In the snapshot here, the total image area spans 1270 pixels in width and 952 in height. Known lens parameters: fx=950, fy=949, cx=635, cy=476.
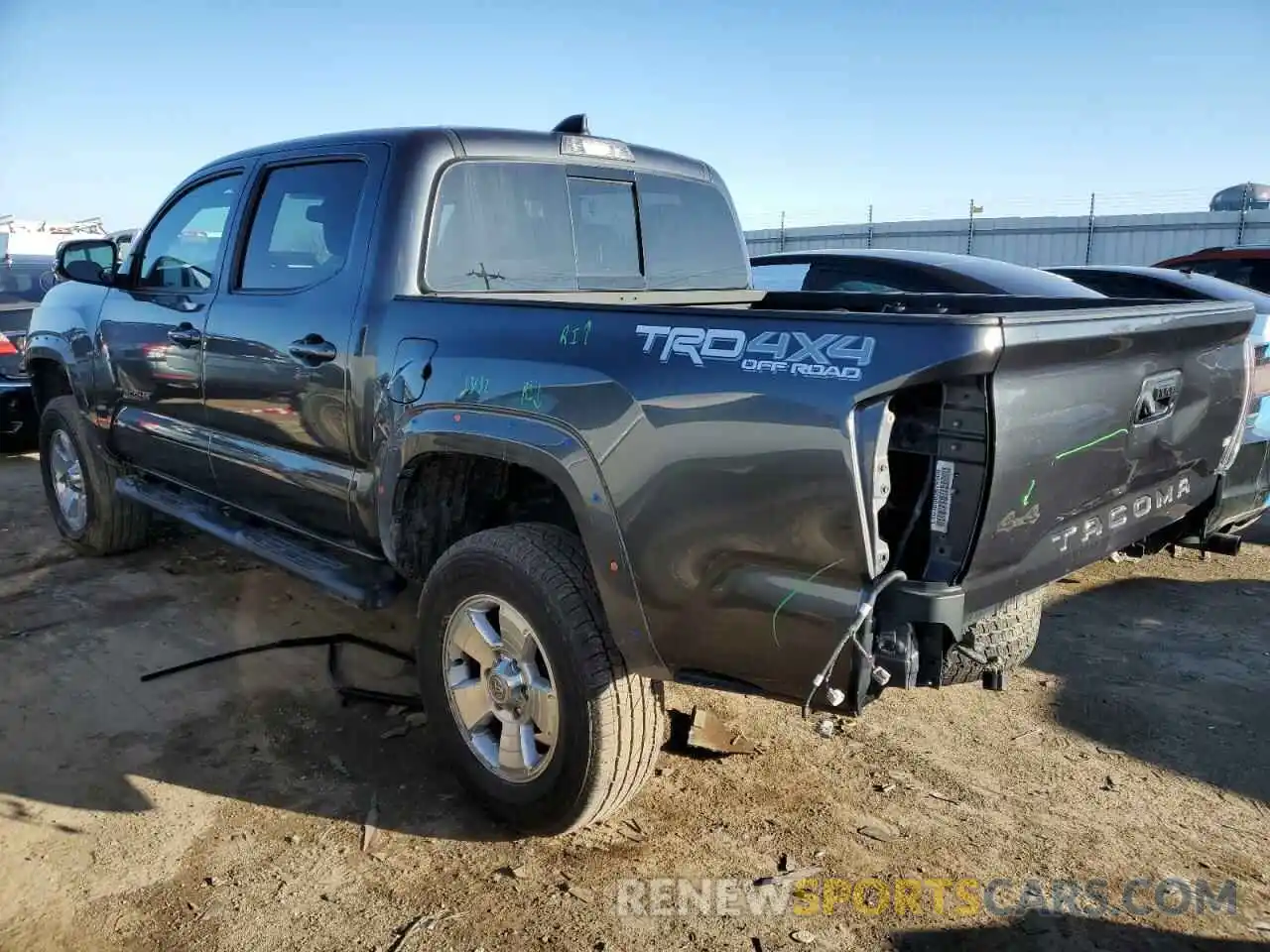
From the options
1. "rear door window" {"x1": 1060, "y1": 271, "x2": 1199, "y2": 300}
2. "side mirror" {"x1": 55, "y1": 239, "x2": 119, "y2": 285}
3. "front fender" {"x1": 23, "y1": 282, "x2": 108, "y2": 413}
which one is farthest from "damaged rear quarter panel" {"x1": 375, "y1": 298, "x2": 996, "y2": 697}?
"rear door window" {"x1": 1060, "y1": 271, "x2": 1199, "y2": 300}

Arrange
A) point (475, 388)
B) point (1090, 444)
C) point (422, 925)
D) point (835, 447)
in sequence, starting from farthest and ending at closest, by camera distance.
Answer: point (475, 388)
point (422, 925)
point (1090, 444)
point (835, 447)

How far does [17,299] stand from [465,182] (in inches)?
297

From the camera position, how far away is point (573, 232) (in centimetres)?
364

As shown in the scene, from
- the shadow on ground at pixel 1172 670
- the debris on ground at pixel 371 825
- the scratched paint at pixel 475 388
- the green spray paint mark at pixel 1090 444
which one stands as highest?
the scratched paint at pixel 475 388

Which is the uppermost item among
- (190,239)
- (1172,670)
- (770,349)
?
(190,239)

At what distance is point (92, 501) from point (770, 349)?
452 centimetres

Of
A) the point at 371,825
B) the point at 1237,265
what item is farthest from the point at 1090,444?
the point at 1237,265

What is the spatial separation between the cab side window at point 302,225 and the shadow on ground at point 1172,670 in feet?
10.6

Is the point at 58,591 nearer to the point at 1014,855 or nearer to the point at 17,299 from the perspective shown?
the point at 1014,855

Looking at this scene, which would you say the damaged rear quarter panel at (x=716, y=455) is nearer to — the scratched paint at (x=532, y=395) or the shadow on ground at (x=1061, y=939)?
the scratched paint at (x=532, y=395)

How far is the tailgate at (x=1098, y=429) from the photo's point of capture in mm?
2094

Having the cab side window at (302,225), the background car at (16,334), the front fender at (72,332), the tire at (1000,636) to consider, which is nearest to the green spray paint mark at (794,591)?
the tire at (1000,636)

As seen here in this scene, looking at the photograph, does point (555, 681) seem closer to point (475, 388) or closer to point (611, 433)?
point (611, 433)

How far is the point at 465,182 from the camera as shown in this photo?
3.29 meters
